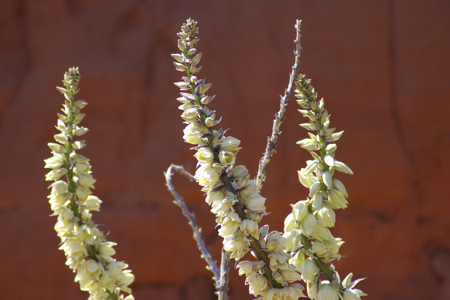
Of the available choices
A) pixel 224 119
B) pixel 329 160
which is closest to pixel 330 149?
pixel 329 160

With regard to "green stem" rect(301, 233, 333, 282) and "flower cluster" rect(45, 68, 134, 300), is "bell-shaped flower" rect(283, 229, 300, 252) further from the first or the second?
"flower cluster" rect(45, 68, 134, 300)

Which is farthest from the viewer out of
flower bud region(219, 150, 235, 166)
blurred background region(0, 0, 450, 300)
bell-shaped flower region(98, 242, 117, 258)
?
blurred background region(0, 0, 450, 300)

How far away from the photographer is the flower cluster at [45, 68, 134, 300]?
419 mm

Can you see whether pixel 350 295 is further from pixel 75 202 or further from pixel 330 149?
pixel 75 202

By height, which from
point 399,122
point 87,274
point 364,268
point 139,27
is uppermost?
point 139,27

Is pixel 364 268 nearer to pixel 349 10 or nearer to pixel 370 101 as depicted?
pixel 370 101

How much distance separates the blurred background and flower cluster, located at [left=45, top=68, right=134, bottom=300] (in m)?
1.13

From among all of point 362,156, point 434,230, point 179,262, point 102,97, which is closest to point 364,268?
point 434,230

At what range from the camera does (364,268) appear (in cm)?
161

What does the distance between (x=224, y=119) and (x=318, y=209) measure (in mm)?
1240

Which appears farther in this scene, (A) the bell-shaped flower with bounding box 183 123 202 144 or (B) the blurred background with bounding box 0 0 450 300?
(B) the blurred background with bounding box 0 0 450 300

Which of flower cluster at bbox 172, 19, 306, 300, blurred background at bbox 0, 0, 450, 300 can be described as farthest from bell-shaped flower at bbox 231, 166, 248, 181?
blurred background at bbox 0, 0, 450, 300

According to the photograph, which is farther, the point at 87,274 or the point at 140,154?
the point at 140,154

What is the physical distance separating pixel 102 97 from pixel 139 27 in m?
0.33
